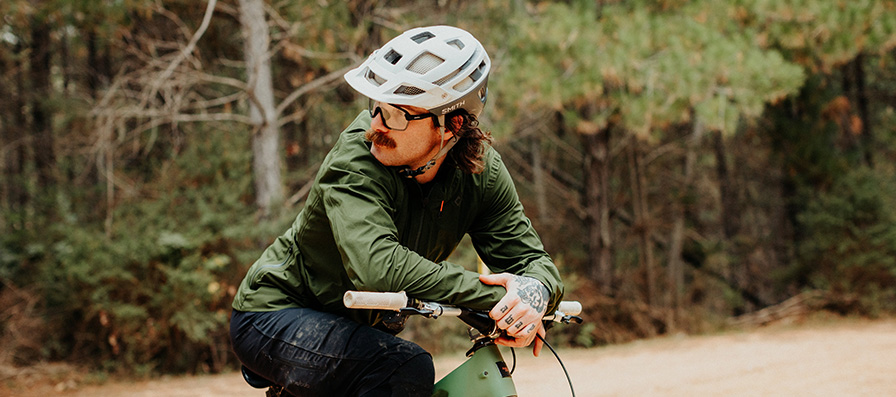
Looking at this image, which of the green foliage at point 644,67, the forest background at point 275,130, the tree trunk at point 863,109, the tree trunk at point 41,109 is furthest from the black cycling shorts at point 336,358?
the tree trunk at point 863,109

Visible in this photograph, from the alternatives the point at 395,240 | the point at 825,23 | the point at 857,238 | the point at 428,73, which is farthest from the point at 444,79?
the point at 857,238

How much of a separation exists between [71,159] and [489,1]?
26.5 feet

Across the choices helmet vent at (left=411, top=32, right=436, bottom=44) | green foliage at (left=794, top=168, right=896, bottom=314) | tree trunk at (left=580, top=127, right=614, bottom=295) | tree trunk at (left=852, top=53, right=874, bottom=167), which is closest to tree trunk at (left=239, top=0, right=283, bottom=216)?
tree trunk at (left=580, top=127, right=614, bottom=295)

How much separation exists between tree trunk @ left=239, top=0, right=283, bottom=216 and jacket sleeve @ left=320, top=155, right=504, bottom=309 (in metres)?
7.40

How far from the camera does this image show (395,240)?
2104 millimetres

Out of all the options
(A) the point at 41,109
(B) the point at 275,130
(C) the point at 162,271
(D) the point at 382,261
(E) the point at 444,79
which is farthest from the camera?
(A) the point at 41,109

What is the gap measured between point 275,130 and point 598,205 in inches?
259

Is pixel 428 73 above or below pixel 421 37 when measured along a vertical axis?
below

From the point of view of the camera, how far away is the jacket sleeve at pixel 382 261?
6.49ft

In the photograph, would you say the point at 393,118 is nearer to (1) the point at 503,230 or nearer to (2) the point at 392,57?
(2) the point at 392,57

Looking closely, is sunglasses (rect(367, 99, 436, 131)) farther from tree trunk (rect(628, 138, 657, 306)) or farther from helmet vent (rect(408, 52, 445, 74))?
tree trunk (rect(628, 138, 657, 306))

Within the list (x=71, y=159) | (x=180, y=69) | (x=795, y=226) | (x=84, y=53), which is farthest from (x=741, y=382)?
(x=84, y=53)

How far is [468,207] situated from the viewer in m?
2.49

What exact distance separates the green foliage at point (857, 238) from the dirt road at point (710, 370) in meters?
1.86
